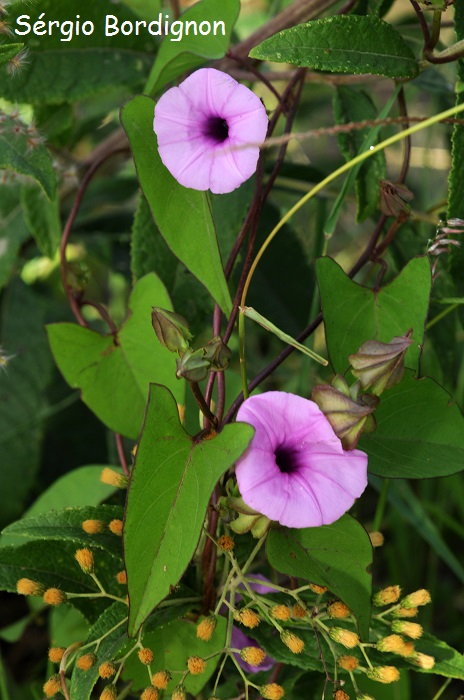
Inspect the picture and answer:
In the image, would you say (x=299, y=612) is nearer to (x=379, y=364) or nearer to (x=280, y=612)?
(x=280, y=612)

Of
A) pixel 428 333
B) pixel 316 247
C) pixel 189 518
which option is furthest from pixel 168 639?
pixel 316 247

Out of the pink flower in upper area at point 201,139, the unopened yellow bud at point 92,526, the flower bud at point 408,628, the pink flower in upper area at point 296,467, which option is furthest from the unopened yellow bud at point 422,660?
the pink flower in upper area at point 201,139

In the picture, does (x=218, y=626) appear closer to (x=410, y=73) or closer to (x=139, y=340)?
(x=139, y=340)

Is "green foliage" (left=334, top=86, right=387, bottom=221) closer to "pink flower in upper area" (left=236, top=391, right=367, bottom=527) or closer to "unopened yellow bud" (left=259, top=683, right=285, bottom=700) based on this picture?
"pink flower in upper area" (left=236, top=391, right=367, bottom=527)

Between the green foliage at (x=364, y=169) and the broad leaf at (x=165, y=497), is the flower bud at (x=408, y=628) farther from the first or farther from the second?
the green foliage at (x=364, y=169)

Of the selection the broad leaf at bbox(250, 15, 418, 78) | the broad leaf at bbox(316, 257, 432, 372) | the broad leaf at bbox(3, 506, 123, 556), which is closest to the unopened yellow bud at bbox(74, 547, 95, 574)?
the broad leaf at bbox(3, 506, 123, 556)

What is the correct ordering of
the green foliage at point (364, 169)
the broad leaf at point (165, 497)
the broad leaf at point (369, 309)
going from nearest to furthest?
the broad leaf at point (165, 497)
the broad leaf at point (369, 309)
the green foliage at point (364, 169)
